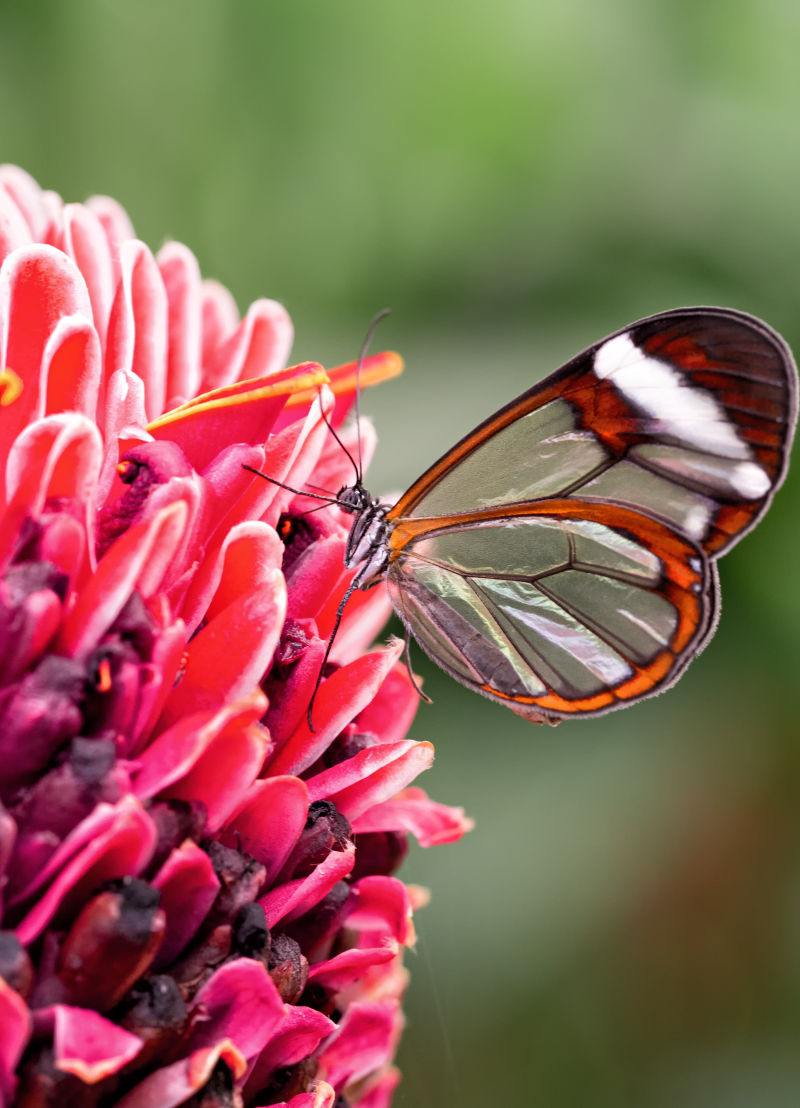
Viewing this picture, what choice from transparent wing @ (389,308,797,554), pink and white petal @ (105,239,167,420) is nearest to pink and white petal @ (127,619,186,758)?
pink and white petal @ (105,239,167,420)

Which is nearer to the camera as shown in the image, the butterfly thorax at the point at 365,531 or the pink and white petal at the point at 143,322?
the pink and white petal at the point at 143,322

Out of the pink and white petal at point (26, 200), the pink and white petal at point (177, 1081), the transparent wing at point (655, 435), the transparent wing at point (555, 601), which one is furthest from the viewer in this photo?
the transparent wing at point (555, 601)

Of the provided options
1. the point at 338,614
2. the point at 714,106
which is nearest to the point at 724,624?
the point at 714,106

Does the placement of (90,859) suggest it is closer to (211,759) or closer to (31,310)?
(211,759)

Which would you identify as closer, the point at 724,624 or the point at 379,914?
the point at 379,914

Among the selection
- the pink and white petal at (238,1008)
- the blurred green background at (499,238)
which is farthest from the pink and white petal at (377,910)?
the blurred green background at (499,238)

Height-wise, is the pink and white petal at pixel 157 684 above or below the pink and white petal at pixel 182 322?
below

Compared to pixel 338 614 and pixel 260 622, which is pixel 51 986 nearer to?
pixel 260 622

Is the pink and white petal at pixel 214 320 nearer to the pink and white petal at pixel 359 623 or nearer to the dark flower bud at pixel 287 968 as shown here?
the pink and white petal at pixel 359 623
